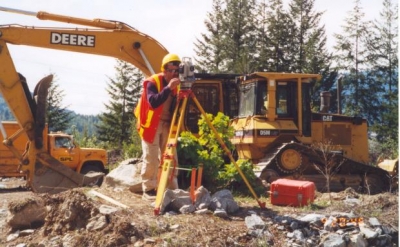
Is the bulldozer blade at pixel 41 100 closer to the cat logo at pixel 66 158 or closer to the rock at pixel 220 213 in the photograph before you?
the rock at pixel 220 213

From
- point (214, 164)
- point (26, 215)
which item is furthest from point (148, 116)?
point (26, 215)

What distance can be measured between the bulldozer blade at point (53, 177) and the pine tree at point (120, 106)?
2733cm

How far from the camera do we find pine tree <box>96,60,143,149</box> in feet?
128

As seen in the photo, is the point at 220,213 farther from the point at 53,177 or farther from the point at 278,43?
the point at 278,43

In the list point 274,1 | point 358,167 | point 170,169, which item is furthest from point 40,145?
point 274,1

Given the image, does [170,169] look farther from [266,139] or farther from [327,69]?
[327,69]

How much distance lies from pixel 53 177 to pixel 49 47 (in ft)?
8.90

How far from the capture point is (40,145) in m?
10.7

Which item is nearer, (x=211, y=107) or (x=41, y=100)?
(x=41, y=100)

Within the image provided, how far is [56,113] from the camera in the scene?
39156 millimetres

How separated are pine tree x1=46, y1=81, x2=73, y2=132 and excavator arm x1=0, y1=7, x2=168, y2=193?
27.8m

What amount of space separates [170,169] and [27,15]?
244 inches

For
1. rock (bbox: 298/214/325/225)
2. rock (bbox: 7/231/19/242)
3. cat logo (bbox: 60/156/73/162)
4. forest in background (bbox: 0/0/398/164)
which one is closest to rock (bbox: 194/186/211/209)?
rock (bbox: 298/214/325/225)

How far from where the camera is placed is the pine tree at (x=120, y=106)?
128ft
